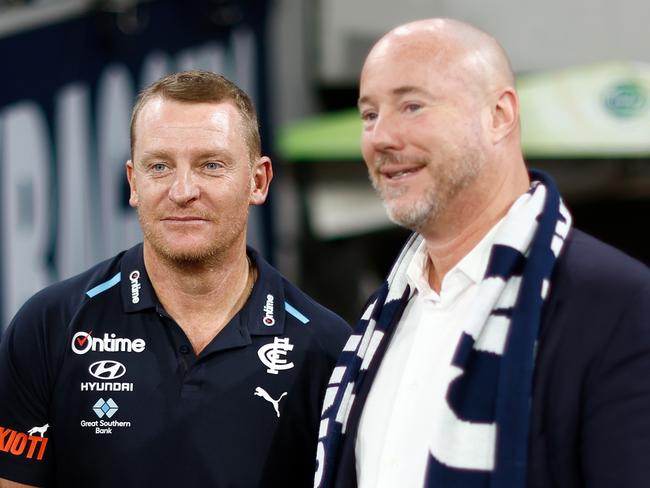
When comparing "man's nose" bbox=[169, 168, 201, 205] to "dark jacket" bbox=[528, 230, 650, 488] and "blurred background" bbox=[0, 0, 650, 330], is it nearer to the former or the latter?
"dark jacket" bbox=[528, 230, 650, 488]

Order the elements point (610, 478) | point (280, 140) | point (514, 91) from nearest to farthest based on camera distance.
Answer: point (610, 478)
point (514, 91)
point (280, 140)

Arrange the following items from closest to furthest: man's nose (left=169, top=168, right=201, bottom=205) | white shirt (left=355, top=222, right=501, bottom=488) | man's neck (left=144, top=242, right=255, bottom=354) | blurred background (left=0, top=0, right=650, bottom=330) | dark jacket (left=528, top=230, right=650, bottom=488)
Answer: dark jacket (left=528, top=230, right=650, bottom=488) → white shirt (left=355, top=222, right=501, bottom=488) → man's nose (left=169, top=168, right=201, bottom=205) → man's neck (left=144, top=242, right=255, bottom=354) → blurred background (left=0, top=0, right=650, bottom=330)

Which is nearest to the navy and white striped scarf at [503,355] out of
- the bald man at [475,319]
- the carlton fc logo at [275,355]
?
the bald man at [475,319]

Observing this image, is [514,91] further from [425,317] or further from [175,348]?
[175,348]

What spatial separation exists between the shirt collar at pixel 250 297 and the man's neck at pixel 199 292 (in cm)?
2

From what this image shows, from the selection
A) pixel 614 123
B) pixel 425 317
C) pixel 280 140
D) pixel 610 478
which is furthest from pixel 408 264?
pixel 280 140

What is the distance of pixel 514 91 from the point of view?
188 cm

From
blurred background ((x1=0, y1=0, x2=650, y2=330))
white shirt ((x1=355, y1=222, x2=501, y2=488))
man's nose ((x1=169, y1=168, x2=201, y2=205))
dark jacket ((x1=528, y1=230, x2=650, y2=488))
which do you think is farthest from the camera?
blurred background ((x1=0, y1=0, x2=650, y2=330))

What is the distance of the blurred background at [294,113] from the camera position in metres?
5.41

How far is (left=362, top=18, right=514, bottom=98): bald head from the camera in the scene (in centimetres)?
184

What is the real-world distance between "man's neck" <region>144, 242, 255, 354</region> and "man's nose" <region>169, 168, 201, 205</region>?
141mm

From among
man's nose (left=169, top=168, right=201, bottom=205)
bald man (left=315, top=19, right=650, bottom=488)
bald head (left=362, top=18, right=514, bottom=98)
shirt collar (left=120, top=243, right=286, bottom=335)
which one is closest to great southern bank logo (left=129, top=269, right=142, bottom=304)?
shirt collar (left=120, top=243, right=286, bottom=335)

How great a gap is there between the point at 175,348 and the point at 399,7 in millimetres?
5619

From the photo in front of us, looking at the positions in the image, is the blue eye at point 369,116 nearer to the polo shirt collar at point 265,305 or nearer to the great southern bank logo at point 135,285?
the polo shirt collar at point 265,305
